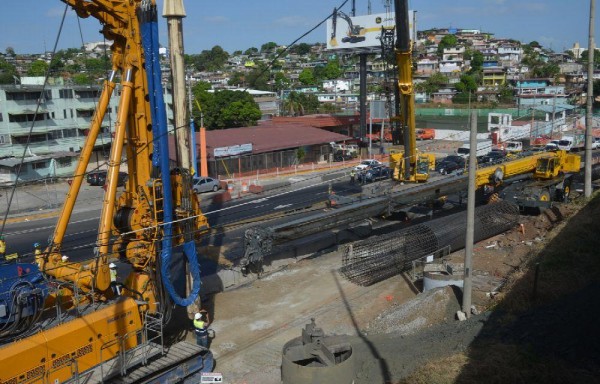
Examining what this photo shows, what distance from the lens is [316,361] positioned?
1247 cm

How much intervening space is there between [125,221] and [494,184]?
19.4 meters

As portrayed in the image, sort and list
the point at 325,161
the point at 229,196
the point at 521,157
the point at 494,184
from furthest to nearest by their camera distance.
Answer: the point at 325,161 → the point at 229,196 → the point at 521,157 → the point at 494,184

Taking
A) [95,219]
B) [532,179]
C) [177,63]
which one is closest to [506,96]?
[532,179]

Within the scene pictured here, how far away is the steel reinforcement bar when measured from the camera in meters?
19.9

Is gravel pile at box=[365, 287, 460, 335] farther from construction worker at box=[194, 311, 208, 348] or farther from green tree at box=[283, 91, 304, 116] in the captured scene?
green tree at box=[283, 91, 304, 116]

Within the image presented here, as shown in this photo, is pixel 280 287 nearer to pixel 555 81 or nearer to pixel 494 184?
pixel 494 184

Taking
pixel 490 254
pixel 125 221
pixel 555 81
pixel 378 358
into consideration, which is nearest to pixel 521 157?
pixel 490 254

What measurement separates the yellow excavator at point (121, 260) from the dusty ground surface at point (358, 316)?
5.79ft

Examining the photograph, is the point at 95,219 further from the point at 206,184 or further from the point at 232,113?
the point at 232,113

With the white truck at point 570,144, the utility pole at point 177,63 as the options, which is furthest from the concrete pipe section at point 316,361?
the white truck at point 570,144

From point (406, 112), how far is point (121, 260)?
54.0 ft

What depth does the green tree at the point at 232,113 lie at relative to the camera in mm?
63809

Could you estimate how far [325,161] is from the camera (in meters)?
54.5

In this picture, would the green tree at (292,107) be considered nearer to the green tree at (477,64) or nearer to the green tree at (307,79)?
the green tree at (307,79)
